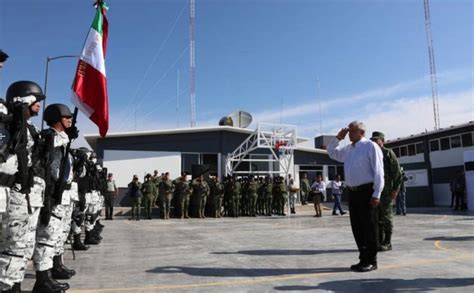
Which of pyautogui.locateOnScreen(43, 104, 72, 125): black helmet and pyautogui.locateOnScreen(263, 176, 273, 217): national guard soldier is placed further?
pyautogui.locateOnScreen(263, 176, 273, 217): national guard soldier

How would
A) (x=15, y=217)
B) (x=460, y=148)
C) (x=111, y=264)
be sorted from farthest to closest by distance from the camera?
(x=460, y=148) < (x=111, y=264) < (x=15, y=217)

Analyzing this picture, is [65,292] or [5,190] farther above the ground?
[5,190]

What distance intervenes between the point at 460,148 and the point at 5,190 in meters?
22.5

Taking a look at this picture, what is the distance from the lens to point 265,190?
1875 centimetres

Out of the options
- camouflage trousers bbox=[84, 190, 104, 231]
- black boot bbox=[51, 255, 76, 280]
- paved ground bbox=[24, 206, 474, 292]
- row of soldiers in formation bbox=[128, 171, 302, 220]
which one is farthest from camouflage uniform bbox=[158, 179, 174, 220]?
black boot bbox=[51, 255, 76, 280]

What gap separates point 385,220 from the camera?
22.2 feet

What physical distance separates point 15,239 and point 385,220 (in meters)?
5.51

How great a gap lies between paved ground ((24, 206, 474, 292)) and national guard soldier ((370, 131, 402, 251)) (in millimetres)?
336

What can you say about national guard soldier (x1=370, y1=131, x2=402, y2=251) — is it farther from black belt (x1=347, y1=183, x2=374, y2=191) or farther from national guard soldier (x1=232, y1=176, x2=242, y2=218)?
national guard soldier (x1=232, y1=176, x2=242, y2=218)

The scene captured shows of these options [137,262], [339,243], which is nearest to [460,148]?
[339,243]

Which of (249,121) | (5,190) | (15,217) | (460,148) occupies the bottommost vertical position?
(15,217)

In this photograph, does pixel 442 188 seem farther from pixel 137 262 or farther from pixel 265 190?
pixel 137 262

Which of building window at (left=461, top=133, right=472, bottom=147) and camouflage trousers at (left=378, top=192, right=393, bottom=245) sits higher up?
building window at (left=461, top=133, right=472, bottom=147)

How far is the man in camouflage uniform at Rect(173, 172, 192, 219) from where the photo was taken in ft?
56.3
